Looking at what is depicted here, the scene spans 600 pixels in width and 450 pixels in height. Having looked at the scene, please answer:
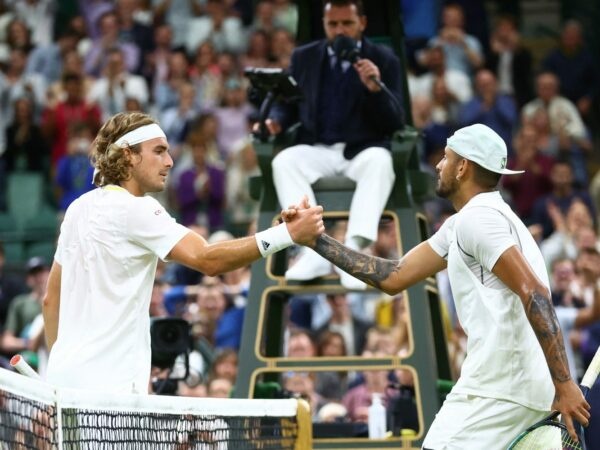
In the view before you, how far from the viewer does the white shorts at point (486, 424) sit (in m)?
6.33

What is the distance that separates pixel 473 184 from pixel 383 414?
312 centimetres

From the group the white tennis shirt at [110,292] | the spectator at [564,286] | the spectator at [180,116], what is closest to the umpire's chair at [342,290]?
the white tennis shirt at [110,292]

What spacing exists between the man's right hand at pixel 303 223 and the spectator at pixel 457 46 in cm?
1061

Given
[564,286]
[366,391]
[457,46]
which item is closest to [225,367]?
[366,391]

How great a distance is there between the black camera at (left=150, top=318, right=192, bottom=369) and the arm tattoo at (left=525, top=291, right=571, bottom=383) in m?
3.92

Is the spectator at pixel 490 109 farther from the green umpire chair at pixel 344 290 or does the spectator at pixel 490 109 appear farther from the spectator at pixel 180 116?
the green umpire chair at pixel 344 290

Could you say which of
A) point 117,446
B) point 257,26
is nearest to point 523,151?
point 257,26

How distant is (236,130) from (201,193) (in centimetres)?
106

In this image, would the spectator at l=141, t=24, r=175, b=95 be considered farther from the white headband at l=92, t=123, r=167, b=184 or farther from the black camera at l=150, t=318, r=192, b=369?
the white headband at l=92, t=123, r=167, b=184

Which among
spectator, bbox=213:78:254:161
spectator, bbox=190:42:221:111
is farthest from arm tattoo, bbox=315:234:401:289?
spectator, bbox=190:42:221:111

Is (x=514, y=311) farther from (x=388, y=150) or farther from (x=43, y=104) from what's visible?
(x=43, y=104)

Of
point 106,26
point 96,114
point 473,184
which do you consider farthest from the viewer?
point 106,26

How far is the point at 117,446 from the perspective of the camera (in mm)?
6180

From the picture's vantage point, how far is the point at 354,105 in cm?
987
